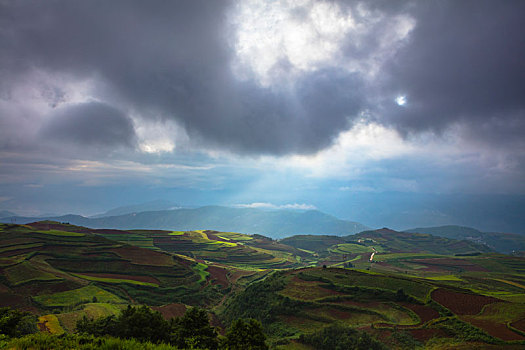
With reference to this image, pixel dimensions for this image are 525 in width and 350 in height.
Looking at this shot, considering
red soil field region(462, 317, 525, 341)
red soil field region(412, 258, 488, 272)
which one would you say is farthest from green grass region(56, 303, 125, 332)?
red soil field region(412, 258, 488, 272)

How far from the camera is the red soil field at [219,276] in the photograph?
104 metres

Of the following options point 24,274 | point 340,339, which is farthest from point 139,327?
point 24,274

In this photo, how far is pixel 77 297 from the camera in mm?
63156

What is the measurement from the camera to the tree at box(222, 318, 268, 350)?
26.9 m

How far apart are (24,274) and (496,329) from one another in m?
109

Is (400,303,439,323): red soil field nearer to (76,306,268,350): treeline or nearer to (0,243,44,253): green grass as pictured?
(76,306,268,350): treeline

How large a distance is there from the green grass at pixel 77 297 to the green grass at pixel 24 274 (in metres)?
9.15

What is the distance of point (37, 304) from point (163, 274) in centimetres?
4107

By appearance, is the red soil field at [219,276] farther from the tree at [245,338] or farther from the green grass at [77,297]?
the tree at [245,338]

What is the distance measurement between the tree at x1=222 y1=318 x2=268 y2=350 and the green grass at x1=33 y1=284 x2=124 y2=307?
54563mm

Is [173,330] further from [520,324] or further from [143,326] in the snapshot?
[520,324]

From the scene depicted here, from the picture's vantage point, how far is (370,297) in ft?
203

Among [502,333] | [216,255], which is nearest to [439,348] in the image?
[502,333]

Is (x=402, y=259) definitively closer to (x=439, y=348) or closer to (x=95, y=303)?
(x=439, y=348)
